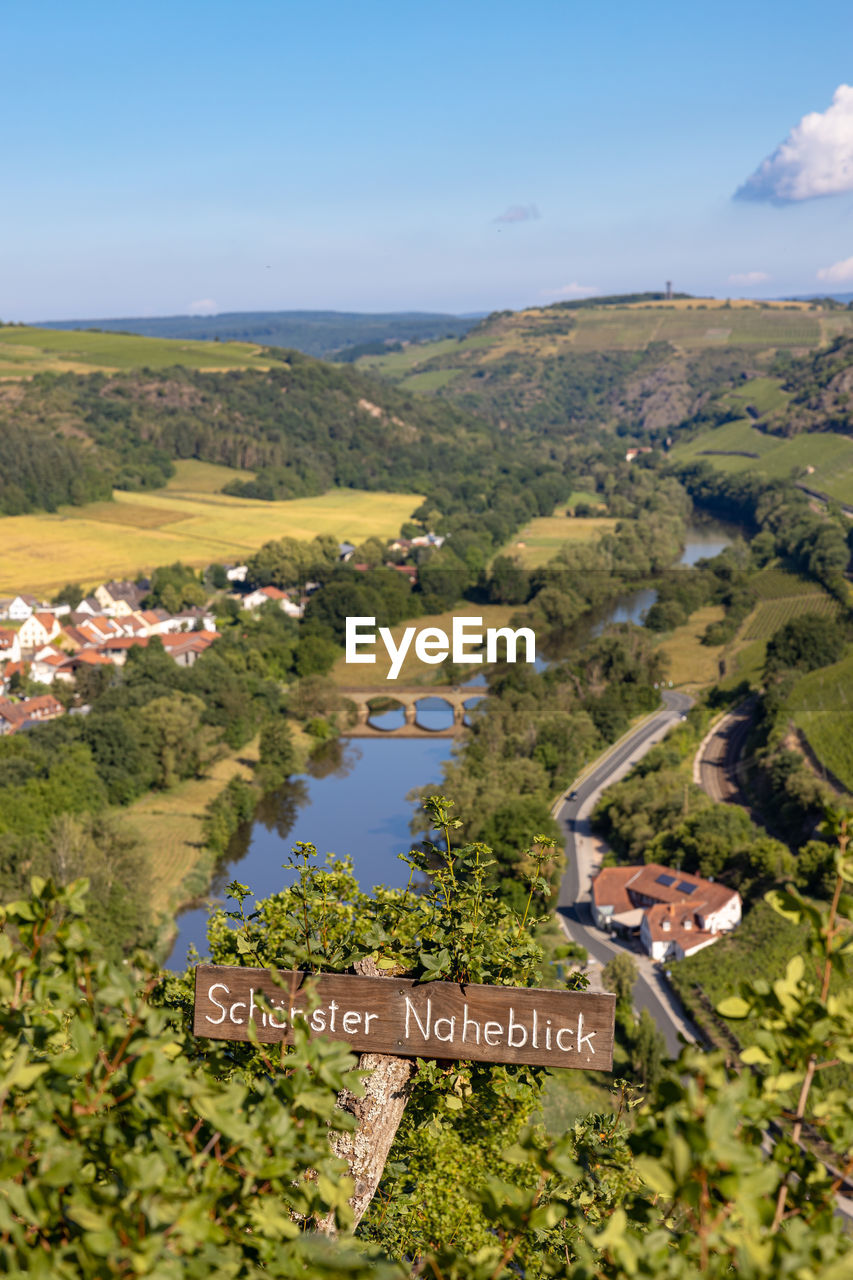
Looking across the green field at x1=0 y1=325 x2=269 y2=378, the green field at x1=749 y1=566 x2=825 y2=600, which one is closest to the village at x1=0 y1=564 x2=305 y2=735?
the green field at x1=749 y1=566 x2=825 y2=600

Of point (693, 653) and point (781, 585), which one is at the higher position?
point (781, 585)

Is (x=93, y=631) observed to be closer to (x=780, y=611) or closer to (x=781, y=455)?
(x=780, y=611)

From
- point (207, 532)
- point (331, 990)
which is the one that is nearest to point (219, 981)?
point (331, 990)

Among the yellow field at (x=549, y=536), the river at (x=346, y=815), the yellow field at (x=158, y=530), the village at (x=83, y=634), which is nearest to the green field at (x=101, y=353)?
the yellow field at (x=158, y=530)

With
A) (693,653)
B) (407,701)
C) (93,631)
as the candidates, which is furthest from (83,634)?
(693,653)

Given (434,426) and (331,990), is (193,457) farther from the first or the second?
(331,990)

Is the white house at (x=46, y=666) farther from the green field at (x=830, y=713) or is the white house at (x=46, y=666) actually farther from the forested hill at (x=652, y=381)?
the forested hill at (x=652, y=381)
